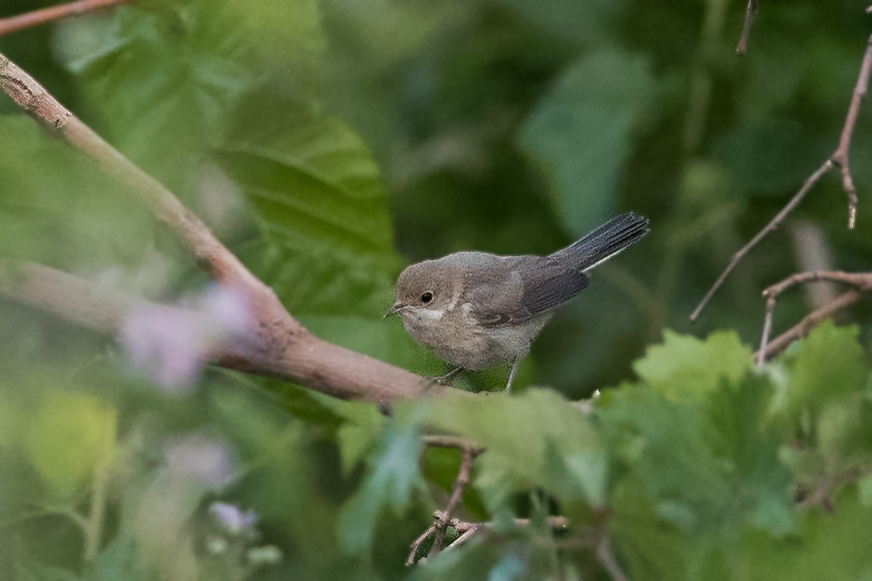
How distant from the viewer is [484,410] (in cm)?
25

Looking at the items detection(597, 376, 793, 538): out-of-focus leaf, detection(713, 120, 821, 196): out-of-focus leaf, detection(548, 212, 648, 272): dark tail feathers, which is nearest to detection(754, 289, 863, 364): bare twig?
detection(597, 376, 793, 538): out-of-focus leaf

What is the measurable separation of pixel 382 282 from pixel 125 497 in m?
0.22

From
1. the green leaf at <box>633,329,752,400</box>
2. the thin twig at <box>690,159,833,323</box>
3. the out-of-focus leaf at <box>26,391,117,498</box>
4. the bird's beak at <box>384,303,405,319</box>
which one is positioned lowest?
the green leaf at <box>633,329,752,400</box>

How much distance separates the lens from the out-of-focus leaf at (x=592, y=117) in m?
0.69

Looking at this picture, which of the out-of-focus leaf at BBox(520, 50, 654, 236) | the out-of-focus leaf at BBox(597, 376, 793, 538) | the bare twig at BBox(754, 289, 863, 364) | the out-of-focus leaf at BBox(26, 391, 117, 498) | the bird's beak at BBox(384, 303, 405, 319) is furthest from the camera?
the out-of-focus leaf at BBox(520, 50, 654, 236)

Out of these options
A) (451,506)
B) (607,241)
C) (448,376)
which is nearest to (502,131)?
(607,241)

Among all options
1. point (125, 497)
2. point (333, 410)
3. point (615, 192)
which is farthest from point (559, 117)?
point (125, 497)

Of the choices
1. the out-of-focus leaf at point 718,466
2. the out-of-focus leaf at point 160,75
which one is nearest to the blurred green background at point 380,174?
the out-of-focus leaf at point 160,75

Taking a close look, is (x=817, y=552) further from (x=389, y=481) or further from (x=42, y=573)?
(x=42, y=573)

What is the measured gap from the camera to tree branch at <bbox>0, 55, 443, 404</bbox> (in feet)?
1.42

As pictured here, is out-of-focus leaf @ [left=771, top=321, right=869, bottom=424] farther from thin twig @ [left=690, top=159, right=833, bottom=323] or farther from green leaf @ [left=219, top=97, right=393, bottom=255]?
green leaf @ [left=219, top=97, right=393, bottom=255]

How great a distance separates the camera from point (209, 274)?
1.61 ft

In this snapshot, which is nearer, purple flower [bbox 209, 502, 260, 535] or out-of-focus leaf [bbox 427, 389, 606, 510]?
out-of-focus leaf [bbox 427, 389, 606, 510]

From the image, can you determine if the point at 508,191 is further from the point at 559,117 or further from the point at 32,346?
the point at 32,346
